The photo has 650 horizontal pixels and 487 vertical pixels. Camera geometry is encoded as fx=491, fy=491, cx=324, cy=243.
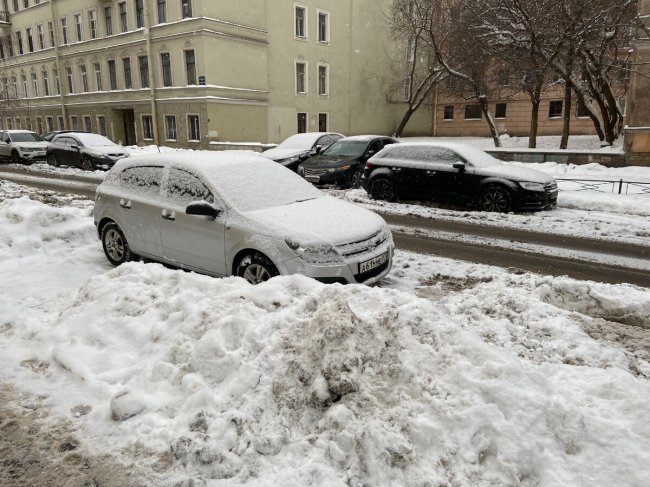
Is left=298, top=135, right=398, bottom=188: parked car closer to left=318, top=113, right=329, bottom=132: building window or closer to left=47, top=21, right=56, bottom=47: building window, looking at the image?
left=318, top=113, right=329, bottom=132: building window

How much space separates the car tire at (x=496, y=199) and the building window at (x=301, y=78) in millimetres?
25066

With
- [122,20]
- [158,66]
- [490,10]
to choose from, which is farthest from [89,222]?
[122,20]

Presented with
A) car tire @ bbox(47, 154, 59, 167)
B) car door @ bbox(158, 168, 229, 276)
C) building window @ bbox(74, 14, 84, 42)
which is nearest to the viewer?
car door @ bbox(158, 168, 229, 276)

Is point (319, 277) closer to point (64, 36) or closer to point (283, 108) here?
point (283, 108)

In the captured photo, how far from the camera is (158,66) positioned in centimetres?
3098

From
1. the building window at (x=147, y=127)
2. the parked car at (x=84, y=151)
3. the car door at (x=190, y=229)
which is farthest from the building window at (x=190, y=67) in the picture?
the car door at (x=190, y=229)

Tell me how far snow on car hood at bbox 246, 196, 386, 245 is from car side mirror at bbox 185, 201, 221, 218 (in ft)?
1.33

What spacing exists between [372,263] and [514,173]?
23.1ft

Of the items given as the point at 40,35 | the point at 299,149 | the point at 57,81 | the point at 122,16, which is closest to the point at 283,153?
the point at 299,149

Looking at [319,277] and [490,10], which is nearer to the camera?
[319,277]

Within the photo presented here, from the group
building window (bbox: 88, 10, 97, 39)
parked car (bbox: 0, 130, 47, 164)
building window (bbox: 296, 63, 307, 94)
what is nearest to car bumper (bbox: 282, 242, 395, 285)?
parked car (bbox: 0, 130, 47, 164)

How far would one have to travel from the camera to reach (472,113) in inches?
1666

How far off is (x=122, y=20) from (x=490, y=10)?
24401mm

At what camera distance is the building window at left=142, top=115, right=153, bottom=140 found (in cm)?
3244
